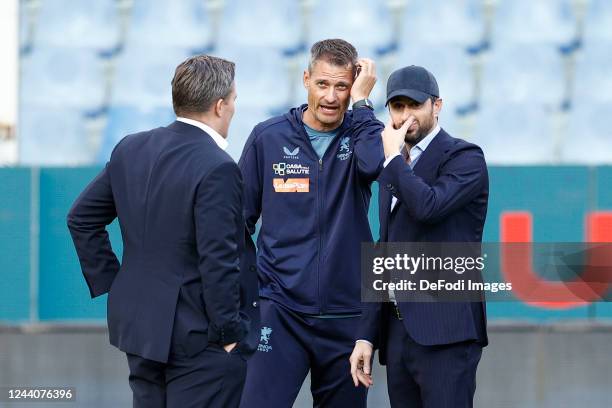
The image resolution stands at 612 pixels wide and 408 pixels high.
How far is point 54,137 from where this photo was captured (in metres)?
8.98

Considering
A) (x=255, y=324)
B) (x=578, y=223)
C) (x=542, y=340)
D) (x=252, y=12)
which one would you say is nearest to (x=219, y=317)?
(x=255, y=324)

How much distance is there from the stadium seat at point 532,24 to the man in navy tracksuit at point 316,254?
5383mm

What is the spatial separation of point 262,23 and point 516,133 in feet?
7.29

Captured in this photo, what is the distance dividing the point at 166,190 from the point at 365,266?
92cm

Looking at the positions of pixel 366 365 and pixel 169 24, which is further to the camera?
pixel 169 24

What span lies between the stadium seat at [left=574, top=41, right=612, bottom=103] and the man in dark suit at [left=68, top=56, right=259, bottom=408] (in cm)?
625

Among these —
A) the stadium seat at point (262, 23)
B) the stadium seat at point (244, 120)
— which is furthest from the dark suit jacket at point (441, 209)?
the stadium seat at point (262, 23)

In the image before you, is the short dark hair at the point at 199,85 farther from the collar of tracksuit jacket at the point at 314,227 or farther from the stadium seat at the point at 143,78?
the stadium seat at the point at 143,78

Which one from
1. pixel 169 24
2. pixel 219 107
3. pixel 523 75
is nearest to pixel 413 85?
pixel 219 107

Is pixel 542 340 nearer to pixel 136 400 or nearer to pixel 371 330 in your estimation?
pixel 371 330

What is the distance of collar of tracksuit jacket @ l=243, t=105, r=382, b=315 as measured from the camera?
157 inches

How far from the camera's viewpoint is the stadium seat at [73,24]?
29.7 feet

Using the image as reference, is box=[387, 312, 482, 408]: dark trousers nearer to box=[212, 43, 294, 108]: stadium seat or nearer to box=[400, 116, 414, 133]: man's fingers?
box=[400, 116, 414, 133]: man's fingers

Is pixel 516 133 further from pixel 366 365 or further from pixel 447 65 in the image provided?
pixel 366 365
